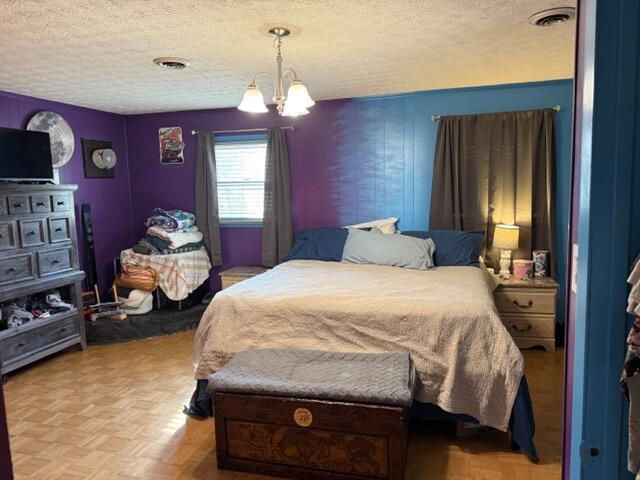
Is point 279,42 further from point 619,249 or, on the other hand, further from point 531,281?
point 531,281

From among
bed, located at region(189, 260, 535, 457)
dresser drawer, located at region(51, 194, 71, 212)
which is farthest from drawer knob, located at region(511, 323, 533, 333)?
dresser drawer, located at region(51, 194, 71, 212)

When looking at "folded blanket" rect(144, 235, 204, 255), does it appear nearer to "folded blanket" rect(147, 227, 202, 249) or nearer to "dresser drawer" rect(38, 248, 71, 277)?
"folded blanket" rect(147, 227, 202, 249)

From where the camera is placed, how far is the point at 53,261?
362 cm

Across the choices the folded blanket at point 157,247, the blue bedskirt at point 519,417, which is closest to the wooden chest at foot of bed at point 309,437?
the blue bedskirt at point 519,417

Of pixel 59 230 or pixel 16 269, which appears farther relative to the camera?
pixel 59 230

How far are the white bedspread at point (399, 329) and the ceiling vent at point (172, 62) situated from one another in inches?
58.0

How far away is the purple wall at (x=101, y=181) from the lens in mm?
4142

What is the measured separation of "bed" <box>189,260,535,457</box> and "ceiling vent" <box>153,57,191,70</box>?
58.4 inches

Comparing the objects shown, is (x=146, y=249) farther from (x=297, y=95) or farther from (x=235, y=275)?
(x=297, y=95)

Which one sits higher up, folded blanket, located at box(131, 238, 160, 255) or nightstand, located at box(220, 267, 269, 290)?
folded blanket, located at box(131, 238, 160, 255)

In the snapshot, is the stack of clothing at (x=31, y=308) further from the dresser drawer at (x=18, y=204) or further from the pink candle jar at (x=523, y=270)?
the pink candle jar at (x=523, y=270)

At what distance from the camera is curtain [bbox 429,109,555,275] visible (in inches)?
152

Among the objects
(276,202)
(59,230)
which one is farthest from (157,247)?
(276,202)

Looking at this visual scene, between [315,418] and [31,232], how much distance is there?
8.76ft
